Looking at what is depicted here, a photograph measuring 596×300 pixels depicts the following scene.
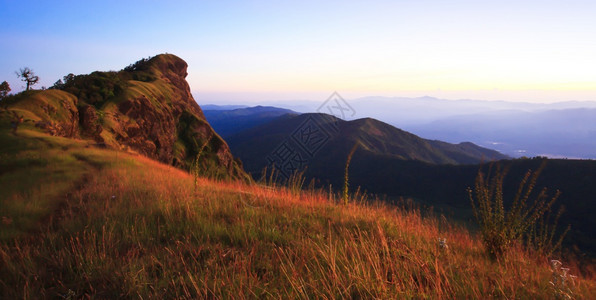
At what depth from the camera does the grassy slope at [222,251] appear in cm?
236

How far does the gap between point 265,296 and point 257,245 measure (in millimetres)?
945

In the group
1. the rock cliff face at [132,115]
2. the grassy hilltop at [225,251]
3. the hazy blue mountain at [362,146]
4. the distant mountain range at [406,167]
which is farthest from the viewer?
the hazy blue mountain at [362,146]

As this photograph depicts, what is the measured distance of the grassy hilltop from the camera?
2.35 m

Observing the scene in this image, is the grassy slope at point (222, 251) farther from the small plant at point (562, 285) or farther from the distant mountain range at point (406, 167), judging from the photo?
the distant mountain range at point (406, 167)

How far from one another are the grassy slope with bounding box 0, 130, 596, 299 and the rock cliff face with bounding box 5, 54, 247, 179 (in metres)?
1.65

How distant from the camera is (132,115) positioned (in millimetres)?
28453

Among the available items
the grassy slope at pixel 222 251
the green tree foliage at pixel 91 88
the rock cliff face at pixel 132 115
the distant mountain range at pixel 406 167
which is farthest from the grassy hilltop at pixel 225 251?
the green tree foliage at pixel 91 88

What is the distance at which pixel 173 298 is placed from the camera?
213cm

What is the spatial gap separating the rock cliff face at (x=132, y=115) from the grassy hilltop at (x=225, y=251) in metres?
1.66

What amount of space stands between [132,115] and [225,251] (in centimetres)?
3040

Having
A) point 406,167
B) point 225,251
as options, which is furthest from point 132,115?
point 406,167

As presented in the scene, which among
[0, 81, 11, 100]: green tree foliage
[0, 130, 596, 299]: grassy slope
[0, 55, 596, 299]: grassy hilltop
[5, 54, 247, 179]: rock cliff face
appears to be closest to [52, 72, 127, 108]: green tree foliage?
[5, 54, 247, 179]: rock cliff face

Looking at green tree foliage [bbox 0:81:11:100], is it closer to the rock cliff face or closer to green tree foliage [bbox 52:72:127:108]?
the rock cliff face

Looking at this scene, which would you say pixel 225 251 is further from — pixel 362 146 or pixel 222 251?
pixel 362 146
